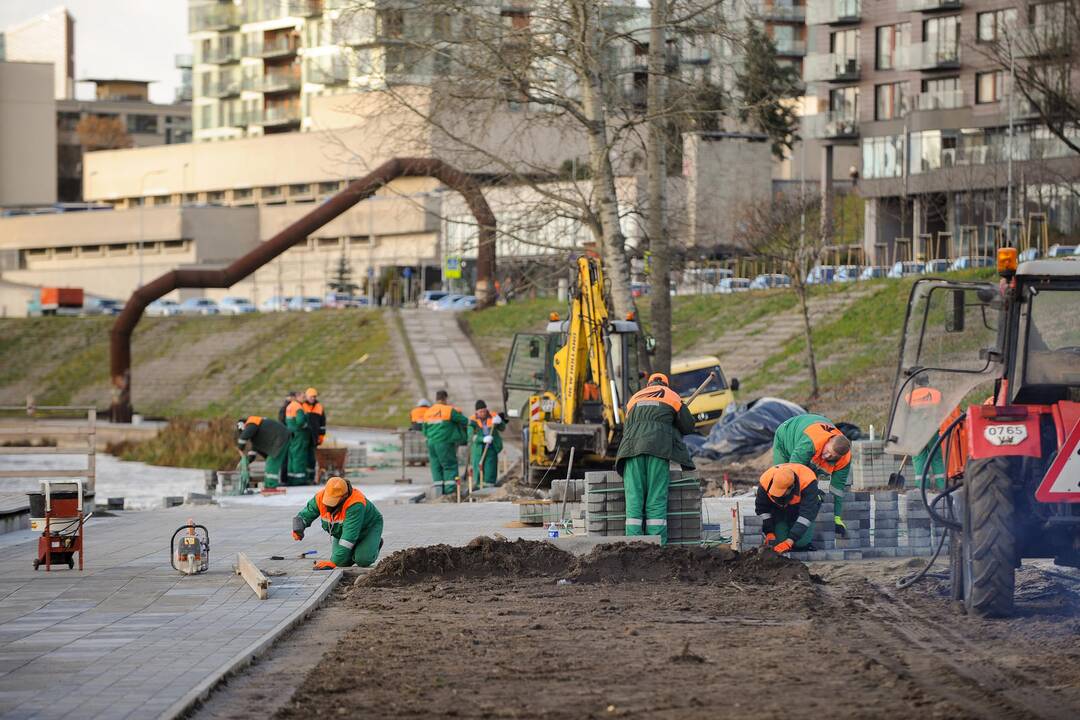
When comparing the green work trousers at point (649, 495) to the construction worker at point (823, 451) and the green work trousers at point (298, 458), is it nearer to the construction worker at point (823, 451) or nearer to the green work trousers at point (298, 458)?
the construction worker at point (823, 451)

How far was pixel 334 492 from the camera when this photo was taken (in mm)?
13883

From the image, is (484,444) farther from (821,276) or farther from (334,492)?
(821,276)

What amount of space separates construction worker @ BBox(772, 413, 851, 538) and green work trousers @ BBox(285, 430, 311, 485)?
42.2 ft

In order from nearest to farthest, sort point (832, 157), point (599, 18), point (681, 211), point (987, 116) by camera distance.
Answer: point (599, 18) < point (681, 211) < point (987, 116) < point (832, 157)

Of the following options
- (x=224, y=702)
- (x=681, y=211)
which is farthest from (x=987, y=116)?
(x=224, y=702)

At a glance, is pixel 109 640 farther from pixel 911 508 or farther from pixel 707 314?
pixel 707 314

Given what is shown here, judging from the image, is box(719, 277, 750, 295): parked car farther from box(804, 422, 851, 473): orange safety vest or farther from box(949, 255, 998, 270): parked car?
box(804, 422, 851, 473): orange safety vest

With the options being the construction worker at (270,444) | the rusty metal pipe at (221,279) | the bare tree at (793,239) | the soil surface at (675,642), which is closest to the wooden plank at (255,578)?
the soil surface at (675,642)

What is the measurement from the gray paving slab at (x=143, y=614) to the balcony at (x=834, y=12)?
4873cm

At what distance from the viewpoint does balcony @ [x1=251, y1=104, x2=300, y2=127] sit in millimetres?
103000

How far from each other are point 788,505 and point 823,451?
2.92 ft

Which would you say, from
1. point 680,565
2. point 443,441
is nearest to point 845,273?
point 443,441

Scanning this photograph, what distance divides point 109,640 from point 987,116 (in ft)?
174

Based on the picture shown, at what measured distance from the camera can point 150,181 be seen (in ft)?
333
